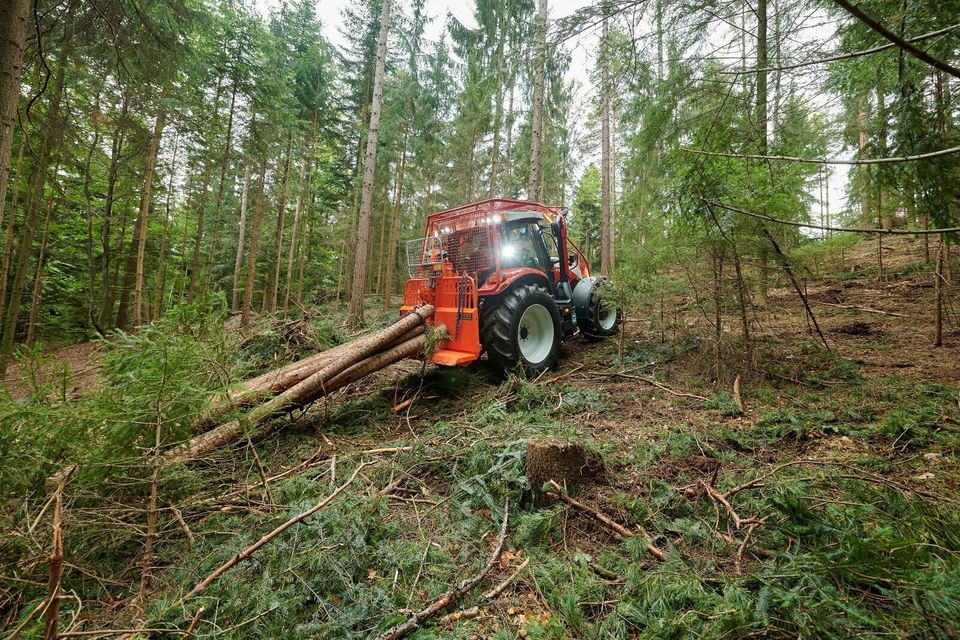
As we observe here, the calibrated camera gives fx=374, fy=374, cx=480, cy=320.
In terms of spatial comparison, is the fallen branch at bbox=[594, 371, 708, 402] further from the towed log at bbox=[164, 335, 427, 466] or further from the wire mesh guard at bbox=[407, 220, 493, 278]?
the towed log at bbox=[164, 335, 427, 466]

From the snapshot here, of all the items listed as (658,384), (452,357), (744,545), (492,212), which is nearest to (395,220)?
(492,212)

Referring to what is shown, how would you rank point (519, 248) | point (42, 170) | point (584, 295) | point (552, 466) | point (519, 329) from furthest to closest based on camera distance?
point (584, 295), point (519, 248), point (519, 329), point (42, 170), point (552, 466)

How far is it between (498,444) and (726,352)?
3.43 metres

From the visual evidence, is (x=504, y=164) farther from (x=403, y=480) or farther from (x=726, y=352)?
(x=403, y=480)

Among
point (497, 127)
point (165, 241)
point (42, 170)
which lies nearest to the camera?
point (42, 170)

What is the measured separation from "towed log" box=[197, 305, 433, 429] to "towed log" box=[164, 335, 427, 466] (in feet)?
0.20

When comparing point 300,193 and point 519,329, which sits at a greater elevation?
point 300,193

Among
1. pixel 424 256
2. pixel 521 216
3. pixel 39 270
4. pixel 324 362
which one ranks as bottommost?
pixel 324 362

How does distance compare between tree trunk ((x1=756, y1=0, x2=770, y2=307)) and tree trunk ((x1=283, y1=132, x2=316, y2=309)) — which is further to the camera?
tree trunk ((x1=283, y1=132, x2=316, y2=309))

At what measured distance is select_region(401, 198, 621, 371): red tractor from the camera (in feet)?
15.8

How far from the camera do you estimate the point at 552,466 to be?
7.99ft

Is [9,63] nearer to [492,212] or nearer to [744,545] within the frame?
[492,212]

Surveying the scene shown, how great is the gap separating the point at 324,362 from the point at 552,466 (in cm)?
277

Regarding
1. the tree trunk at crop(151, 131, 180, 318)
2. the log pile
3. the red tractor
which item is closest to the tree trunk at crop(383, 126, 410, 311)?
the tree trunk at crop(151, 131, 180, 318)
